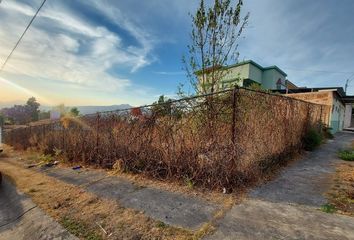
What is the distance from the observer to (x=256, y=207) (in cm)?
328

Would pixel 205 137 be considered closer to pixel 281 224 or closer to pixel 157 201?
pixel 157 201

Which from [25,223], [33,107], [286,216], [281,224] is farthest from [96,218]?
[33,107]

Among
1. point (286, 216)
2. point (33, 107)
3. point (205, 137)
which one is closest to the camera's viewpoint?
point (286, 216)

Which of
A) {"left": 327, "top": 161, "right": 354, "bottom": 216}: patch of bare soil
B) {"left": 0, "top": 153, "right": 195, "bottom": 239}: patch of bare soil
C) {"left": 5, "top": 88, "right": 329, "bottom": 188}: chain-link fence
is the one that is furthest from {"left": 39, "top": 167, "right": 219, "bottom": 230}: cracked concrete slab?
{"left": 327, "top": 161, "right": 354, "bottom": 216}: patch of bare soil

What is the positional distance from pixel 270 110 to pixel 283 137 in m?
1.23

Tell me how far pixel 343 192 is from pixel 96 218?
4.46 metres

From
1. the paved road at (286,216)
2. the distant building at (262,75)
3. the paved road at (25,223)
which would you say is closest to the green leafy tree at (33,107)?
the distant building at (262,75)

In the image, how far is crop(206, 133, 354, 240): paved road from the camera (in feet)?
8.32

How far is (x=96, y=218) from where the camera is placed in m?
3.32

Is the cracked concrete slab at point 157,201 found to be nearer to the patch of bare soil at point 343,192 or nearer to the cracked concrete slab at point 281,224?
the cracked concrete slab at point 281,224

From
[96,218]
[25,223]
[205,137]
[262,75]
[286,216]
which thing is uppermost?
[262,75]

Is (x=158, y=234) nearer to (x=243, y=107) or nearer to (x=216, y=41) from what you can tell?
(x=243, y=107)

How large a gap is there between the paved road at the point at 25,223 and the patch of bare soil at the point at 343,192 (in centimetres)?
405

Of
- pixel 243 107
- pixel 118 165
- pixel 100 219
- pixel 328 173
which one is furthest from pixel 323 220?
pixel 118 165
